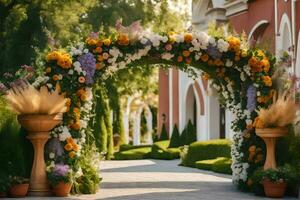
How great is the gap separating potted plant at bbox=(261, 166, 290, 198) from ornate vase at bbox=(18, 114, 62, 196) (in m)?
4.06

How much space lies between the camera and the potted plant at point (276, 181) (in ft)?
38.7

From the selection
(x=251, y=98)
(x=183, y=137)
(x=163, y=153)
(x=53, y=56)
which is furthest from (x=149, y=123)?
(x=53, y=56)

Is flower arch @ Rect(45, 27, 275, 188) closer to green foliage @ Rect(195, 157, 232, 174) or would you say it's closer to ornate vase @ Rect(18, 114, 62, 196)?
ornate vase @ Rect(18, 114, 62, 196)

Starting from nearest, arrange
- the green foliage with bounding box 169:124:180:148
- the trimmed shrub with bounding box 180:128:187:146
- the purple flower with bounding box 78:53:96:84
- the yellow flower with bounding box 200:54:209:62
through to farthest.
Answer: the purple flower with bounding box 78:53:96:84 → the yellow flower with bounding box 200:54:209:62 → the trimmed shrub with bounding box 180:128:187:146 → the green foliage with bounding box 169:124:180:148

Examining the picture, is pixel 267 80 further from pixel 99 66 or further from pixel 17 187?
pixel 17 187

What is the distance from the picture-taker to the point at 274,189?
11.8 meters

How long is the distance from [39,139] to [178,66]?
3.53m

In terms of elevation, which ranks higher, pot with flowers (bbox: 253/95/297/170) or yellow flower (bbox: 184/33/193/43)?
yellow flower (bbox: 184/33/193/43)

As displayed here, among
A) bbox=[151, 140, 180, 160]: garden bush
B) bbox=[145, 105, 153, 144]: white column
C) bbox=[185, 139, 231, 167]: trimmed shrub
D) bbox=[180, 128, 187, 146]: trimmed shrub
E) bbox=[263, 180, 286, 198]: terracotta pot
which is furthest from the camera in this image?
bbox=[145, 105, 153, 144]: white column

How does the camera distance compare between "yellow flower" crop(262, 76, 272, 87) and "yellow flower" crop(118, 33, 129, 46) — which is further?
"yellow flower" crop(262, 76, 272, 87)

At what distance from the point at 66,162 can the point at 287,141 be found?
4321mm

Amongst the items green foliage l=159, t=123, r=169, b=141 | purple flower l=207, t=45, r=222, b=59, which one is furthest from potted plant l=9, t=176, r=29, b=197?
green foliage l=159, t=123, r=169, b=141

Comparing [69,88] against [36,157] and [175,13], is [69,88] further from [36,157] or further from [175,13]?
[175,13]

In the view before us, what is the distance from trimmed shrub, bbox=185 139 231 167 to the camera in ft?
71.3
